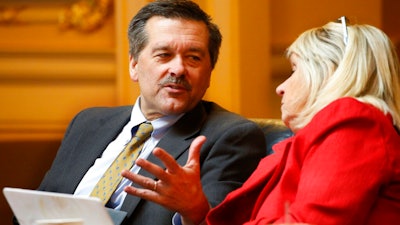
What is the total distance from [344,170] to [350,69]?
0.27 m

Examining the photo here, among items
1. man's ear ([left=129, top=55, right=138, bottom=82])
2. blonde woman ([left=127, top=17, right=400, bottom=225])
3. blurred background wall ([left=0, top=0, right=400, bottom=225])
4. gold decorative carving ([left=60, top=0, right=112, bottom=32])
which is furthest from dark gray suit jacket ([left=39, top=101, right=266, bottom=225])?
gold decorative carving ([left=60, top=0, right=112, bottom=32])

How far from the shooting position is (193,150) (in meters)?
2.08

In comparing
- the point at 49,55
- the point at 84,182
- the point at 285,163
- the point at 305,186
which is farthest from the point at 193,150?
the point at 49,55

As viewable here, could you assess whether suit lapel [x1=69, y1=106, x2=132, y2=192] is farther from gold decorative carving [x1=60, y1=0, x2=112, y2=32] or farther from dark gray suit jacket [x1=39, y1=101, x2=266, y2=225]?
gold decorative carving [x1=60, y1=0, x2=112, y2=32]

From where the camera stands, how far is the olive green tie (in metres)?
2.59

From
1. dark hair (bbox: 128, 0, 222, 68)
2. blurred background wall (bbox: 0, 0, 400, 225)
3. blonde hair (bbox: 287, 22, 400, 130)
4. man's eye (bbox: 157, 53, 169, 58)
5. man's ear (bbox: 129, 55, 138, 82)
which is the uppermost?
blonde hair (bbox: 287, 22, 400, 130)

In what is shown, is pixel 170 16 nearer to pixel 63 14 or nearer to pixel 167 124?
pixel 167 124

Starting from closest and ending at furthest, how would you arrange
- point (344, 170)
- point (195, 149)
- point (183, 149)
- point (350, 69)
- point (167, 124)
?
point (344, 170) < point (350, 69) < point (195, 149) < point (183, 149) < point (167, 124)

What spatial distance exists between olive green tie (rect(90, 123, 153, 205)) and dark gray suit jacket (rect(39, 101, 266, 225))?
0.08 metres

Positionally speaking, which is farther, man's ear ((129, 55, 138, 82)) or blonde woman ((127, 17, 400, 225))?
man's ear ((129, 55, 138, 82))

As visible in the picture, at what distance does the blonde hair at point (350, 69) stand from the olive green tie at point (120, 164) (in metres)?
0.72

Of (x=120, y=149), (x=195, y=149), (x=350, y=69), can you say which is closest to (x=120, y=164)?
(x=120, y=149)

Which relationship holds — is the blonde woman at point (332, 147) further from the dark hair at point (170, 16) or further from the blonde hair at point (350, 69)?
the dark hair at point (170, 16)

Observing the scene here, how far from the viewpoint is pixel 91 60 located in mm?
3834
